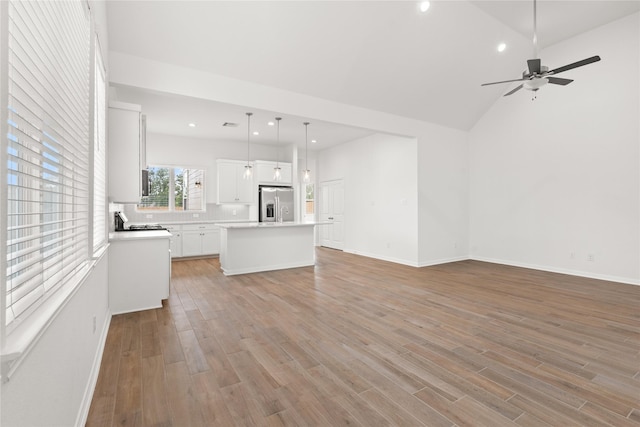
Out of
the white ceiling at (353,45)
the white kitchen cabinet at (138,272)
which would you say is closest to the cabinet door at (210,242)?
the white ceiling at (353,45)

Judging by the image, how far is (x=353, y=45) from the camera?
4.46m

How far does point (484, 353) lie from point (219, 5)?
14.6ft

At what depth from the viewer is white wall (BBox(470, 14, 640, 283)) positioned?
203 inches

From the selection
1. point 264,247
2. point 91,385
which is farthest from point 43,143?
point 264,247

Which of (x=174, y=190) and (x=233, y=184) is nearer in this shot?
(x=174, y=190)

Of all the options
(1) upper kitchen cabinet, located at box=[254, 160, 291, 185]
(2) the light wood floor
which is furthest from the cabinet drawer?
(2) the light wood floor

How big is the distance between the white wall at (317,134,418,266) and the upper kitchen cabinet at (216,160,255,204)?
2.63 meters

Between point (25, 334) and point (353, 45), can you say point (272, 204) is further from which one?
point (25, 334)

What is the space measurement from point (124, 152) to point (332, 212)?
641 cm

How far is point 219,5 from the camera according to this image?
3475mm

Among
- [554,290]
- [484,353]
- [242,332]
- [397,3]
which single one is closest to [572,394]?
[484,353]

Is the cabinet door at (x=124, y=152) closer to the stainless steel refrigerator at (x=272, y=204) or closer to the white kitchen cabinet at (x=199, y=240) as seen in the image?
the white kitchen cabinet at (x=199, y=240)

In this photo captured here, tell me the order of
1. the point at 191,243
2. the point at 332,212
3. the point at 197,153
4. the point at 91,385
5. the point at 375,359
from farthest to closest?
the point at 332,212
the point at 197,153
the point at 191,243
the point at 375,359
the point at 91,385

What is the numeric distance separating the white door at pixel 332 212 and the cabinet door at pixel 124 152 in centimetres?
576
